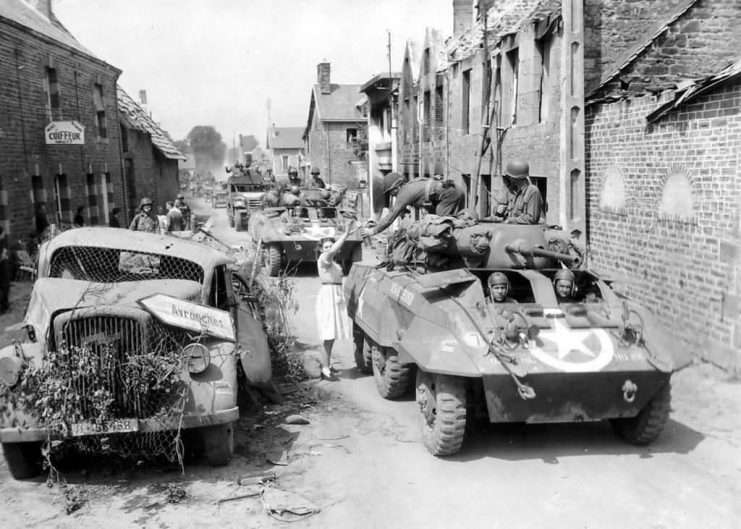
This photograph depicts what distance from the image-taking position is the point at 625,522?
4961mm

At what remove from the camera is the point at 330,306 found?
28.0 feet

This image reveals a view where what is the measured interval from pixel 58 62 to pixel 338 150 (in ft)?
95.4

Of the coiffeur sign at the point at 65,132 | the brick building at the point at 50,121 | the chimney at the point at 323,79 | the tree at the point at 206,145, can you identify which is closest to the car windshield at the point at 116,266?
the brick building at the point at 50,121

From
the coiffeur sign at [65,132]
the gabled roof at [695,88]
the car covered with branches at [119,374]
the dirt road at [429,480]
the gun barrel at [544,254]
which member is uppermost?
the coiffeur sign at [65,132]

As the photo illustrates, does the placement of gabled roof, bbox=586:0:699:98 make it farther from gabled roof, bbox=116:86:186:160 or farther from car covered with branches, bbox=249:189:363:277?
gabled roof, bbox=116:86:186:160

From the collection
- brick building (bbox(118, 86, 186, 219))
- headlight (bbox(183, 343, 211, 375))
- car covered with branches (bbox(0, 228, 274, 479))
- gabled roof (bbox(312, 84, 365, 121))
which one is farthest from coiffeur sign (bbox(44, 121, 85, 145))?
gabled roof (bbox(312, 84, 365, 121))

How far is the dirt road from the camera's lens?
16.5 ft

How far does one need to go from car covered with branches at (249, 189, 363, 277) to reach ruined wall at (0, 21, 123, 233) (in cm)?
484

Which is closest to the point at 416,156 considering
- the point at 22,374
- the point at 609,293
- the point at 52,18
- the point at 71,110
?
the point at 71,110

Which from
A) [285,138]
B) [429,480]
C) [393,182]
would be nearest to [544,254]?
[429,480]

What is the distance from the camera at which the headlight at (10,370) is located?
215 inches

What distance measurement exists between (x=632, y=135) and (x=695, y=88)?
178 cm

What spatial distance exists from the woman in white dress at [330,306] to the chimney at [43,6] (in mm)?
16507

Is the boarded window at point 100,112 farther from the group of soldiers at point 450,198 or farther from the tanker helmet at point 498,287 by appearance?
the tanker helmet at point 498,287
